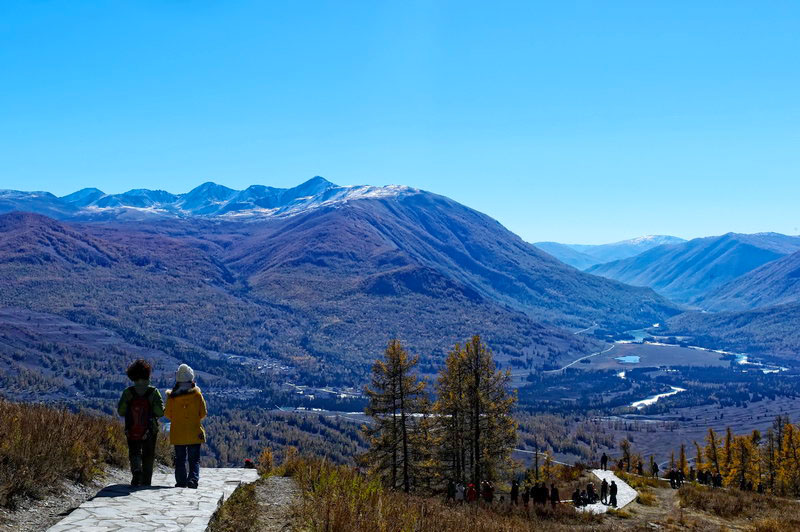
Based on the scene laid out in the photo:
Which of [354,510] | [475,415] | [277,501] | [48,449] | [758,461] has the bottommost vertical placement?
[758,461]

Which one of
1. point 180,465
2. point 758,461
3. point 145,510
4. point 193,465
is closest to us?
point 145,510

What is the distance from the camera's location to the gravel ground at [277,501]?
34.2 ft

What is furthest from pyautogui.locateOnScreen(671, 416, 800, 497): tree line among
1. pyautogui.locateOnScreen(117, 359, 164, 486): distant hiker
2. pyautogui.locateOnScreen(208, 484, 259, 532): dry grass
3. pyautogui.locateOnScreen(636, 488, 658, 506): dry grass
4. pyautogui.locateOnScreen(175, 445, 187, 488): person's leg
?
pyautogui.locateOnScreen(117, 359, 164, 486): distant hiker

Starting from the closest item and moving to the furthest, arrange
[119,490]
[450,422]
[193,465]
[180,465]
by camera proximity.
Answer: [119,490], [180,465], [193,465], [450,422]

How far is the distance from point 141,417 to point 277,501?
3.40 meters

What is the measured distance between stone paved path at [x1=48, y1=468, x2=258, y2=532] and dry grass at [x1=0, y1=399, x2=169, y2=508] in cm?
110

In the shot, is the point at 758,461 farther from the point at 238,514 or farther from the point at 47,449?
the point at 47,449

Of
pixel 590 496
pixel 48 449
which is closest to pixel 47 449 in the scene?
pixel 48 449

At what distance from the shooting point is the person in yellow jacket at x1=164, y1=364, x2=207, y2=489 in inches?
456

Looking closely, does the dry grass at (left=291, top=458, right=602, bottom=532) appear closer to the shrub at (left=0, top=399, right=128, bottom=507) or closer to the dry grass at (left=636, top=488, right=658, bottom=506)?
the shrub at (left=0, top=399, right=128, bottom=507)

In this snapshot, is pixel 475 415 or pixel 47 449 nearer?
pixel 47 449

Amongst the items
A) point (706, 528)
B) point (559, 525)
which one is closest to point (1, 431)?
point (559, 525)

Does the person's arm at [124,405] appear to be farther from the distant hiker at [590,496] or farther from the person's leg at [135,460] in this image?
the distant hiker at [590,496]

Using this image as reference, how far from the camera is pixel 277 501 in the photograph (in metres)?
12.4
